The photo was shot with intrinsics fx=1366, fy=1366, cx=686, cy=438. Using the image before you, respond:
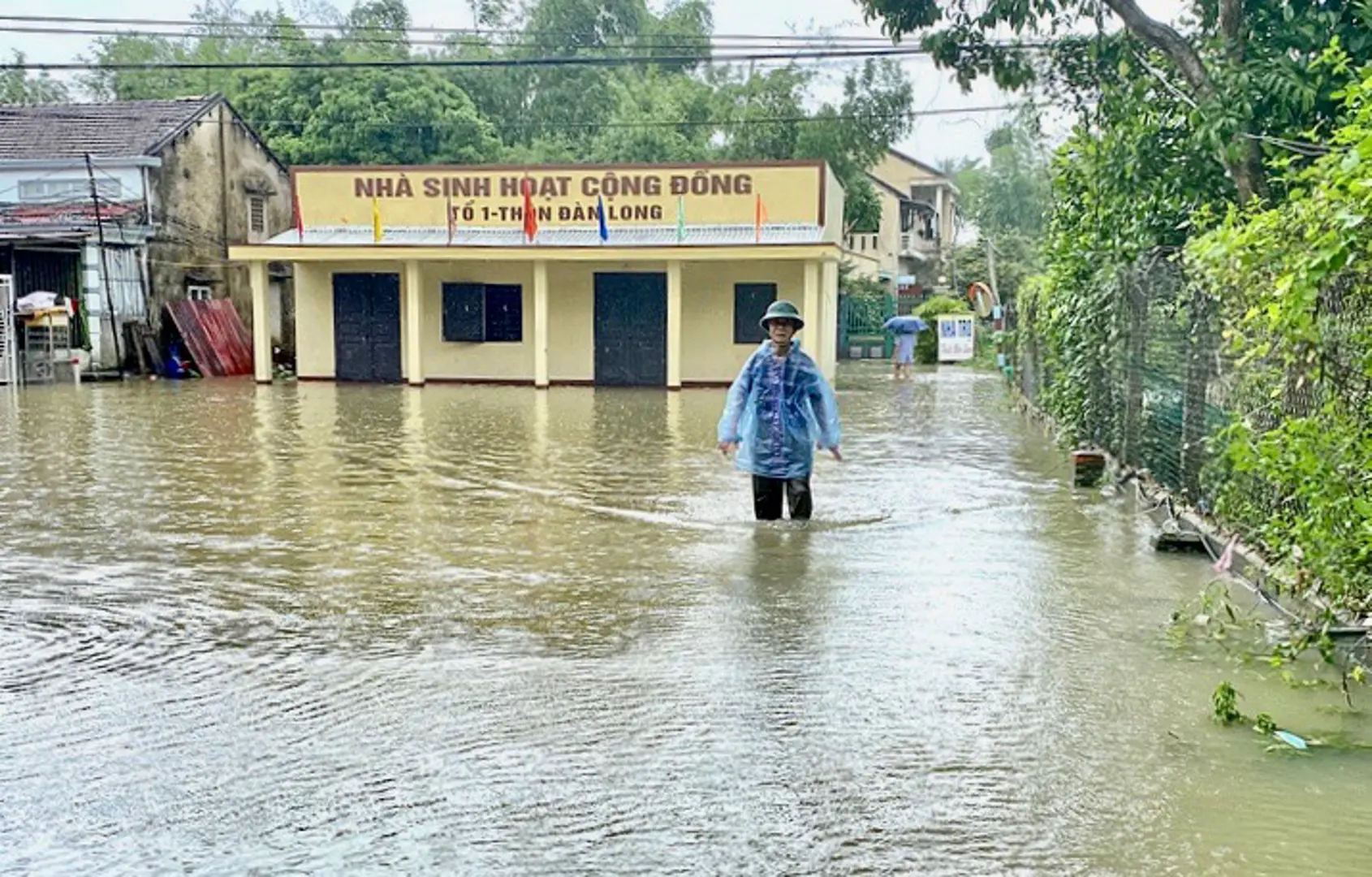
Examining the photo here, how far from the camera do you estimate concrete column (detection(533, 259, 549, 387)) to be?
25.3 metres

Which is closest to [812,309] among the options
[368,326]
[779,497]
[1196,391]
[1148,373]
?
[368,326]

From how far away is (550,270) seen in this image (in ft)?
86.7

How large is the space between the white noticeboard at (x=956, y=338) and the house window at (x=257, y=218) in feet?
58.7

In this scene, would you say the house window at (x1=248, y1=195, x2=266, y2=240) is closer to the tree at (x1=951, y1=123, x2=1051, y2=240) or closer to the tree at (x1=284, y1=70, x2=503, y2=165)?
the tree at (x1=284, y1=70, x2=503, y2=165)

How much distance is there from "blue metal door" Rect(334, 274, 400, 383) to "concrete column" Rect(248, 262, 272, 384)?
1.44 m

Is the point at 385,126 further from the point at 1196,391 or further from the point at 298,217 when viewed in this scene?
the point at 1196,391

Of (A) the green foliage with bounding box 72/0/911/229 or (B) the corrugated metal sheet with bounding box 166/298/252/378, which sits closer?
(B) the corrugated metal sheet with bounding box 166/298/252/378

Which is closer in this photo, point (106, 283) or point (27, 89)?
point (106, 283)

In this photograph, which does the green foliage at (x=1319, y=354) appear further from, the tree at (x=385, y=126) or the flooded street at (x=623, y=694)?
the tree at (x=385, y=126)

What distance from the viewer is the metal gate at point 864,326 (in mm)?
41219

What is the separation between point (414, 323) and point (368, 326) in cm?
192

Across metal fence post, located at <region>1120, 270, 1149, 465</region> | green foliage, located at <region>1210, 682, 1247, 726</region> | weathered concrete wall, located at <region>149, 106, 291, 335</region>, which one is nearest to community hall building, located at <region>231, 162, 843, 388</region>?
weathered concrete wall, located at <region>149, 106, 291, 335</region>

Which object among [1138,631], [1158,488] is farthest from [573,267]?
[1138,631]

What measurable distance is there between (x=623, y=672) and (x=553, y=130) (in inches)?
1967
